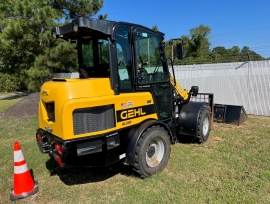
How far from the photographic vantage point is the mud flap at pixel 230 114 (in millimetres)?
6348

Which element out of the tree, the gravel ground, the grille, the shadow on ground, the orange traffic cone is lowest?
the shadow on ground

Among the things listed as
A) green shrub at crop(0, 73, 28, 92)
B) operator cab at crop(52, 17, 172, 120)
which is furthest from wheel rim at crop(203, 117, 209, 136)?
green shrub at crop(0, 73, 28, 92)

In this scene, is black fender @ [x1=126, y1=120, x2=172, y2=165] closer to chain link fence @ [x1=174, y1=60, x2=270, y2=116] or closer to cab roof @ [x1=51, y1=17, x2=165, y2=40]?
cab roof @ [x1=51, y1=17, x2=165, y2=40]

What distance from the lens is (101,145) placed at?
3006 millimetres

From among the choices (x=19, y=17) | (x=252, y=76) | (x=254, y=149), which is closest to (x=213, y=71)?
(x=252, y=76)

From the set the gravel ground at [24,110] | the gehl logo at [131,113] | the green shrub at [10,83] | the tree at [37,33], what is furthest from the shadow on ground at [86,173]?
the green shrub at [10,83]

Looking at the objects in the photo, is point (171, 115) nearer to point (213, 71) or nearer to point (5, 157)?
point (5, 157)

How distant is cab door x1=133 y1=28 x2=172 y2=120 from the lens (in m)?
3.57

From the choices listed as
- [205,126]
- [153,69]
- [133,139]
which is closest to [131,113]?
[133,139]

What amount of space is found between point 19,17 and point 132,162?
12232mm

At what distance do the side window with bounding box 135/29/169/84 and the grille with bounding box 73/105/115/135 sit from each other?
87 centimetres

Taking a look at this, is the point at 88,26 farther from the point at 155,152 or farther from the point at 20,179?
the point at 20,179

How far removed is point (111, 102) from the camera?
3062 mm

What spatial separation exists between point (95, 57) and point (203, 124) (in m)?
2.94
